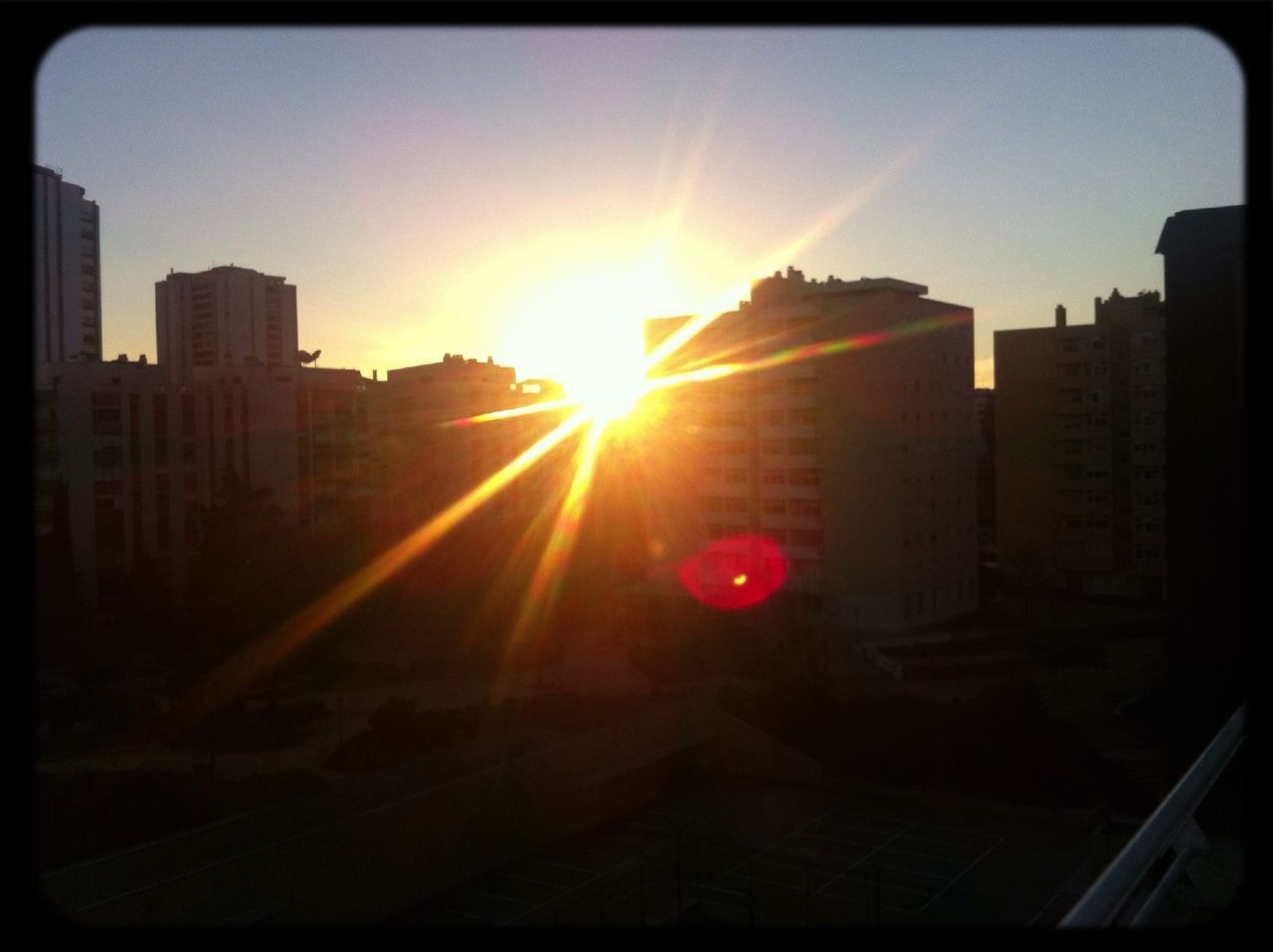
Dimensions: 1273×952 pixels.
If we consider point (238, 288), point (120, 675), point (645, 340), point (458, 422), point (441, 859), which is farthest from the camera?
point (238, 288)

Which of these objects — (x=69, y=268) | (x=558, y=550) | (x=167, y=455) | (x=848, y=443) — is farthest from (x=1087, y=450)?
(x=69, y=268)

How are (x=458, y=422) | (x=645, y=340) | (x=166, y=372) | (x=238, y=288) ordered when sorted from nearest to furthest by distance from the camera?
1. (x=166, y=372)
2. (x=645, y=340)
3. (x=458, y=422)
4. (x=238, y=288)

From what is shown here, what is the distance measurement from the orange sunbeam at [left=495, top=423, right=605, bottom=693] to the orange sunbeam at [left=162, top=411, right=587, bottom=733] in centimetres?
169

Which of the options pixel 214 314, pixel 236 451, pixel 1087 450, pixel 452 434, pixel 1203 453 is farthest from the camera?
pixel 214 314

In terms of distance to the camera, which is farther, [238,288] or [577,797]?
[238,288]

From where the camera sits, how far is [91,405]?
13922mm

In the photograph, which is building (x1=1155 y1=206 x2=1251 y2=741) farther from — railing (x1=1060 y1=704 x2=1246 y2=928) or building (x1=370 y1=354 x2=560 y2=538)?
building (x1=370 y1=354 x2=560 y2=538)

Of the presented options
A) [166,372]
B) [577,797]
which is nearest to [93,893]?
[577,797]

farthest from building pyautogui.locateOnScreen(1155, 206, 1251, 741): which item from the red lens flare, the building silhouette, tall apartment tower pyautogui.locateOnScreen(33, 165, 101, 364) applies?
tall apartment tower pyautogui.locateOnScreen(33, 165, 101, 364)

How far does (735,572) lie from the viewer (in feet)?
53.5

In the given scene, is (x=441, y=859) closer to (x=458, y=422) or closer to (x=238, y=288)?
(x=458, y=422)

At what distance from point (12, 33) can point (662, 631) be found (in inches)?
517

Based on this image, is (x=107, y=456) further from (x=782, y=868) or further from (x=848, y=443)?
(x=782, y=868)

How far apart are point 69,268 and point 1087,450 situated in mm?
27115
